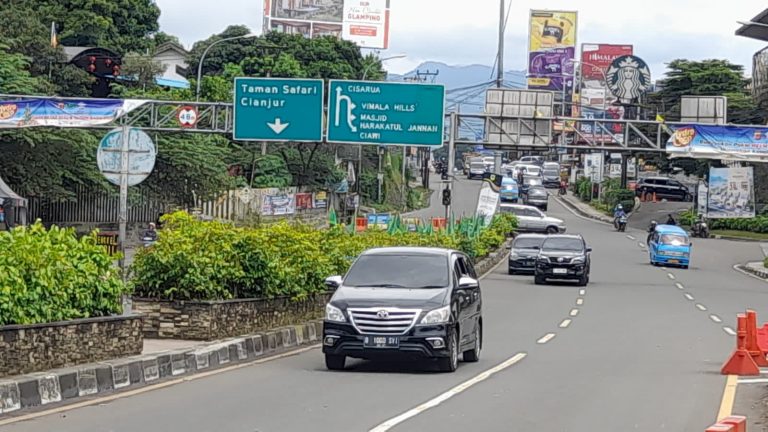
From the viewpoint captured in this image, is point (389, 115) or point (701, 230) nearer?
point (389, 115)

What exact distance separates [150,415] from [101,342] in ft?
8.61

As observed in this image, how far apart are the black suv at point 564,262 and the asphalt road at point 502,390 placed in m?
11.7

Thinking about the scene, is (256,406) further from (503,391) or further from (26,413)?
(503,391)

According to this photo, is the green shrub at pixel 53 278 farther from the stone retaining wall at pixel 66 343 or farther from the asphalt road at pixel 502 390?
the asphalt road at pixel 502 390

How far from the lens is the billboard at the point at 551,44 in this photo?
151m

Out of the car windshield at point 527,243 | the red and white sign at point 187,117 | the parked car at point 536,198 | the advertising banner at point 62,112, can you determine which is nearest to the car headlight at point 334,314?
the advertising banner at point 62,112

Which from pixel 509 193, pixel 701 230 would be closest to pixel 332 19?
pixel 509 193

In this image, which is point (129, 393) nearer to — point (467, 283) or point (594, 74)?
point (467, 283)

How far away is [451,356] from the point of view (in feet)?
52.6

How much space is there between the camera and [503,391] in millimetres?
14141

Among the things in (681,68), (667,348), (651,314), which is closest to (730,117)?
(681,68)

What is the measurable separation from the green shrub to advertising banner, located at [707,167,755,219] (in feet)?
176

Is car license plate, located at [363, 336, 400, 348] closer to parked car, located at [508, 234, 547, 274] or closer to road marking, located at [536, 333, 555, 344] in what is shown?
road marking, located at [536, 333, 555, 344]

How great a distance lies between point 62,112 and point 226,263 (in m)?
21.9
